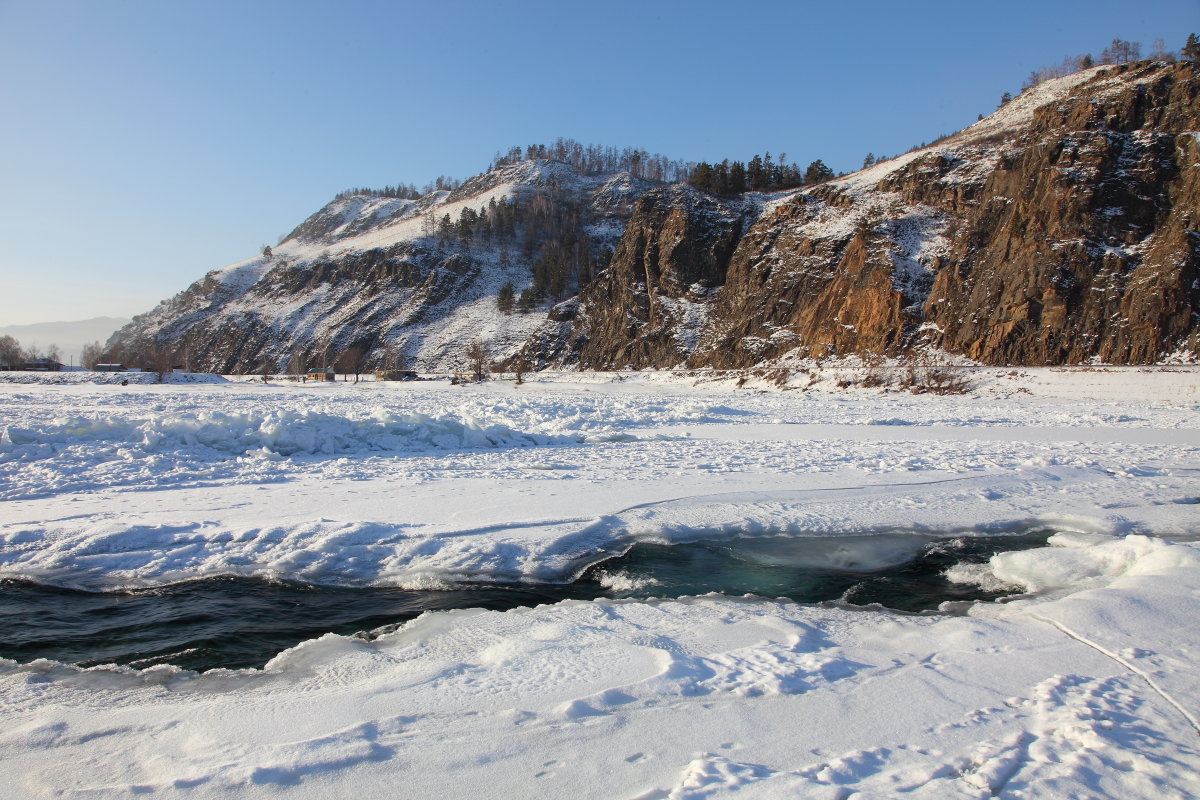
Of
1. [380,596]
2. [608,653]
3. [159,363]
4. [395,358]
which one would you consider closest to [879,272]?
[380,596]

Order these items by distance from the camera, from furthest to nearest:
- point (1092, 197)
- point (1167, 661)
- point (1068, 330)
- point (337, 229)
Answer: point (337, 229)
point (1092, 197)
point (1068, 330)
point (1167, 661)

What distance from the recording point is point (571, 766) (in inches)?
128

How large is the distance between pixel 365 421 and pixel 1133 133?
192 feet

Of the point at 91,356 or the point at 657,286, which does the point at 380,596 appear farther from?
the point at 91,356

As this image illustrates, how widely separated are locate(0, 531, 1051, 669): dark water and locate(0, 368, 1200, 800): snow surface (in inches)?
11.2

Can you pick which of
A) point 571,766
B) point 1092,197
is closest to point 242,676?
point 571,766

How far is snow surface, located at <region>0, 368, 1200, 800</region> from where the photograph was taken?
319 cm

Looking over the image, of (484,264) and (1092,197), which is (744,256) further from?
(484,264)

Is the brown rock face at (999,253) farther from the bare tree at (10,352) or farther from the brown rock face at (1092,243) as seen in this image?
the bare tree at (10,352)

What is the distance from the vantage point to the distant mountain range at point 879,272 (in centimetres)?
4119

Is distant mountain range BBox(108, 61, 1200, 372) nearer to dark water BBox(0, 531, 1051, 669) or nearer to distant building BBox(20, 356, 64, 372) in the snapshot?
distant building BBox(20, 356, 64, 372)

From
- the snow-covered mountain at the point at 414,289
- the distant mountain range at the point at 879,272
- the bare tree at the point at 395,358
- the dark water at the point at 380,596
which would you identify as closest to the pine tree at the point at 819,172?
the distant mountain range at the point at 879,272

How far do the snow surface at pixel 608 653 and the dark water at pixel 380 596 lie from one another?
0.28 meters

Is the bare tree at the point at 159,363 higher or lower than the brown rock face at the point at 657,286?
lower
